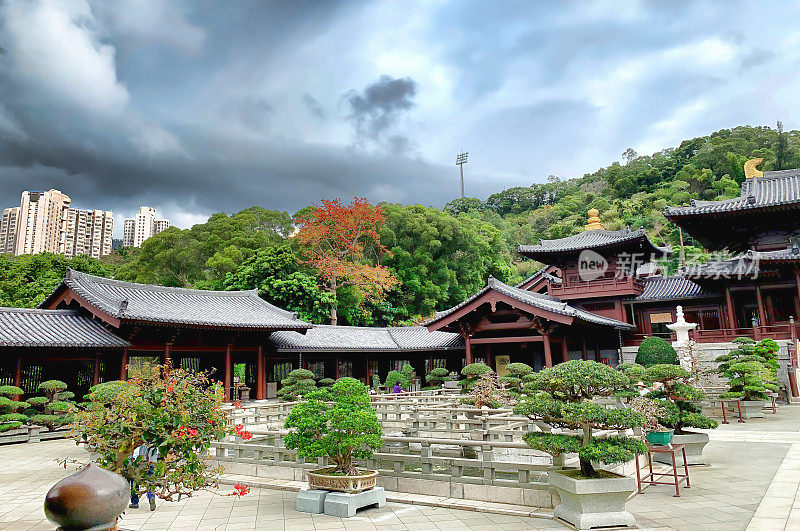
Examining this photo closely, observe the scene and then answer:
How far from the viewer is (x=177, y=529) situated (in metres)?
7.77

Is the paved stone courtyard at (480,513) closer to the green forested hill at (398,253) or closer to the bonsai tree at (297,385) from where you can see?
the bonsai tree at (297,385)

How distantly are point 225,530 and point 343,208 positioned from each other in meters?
34.5

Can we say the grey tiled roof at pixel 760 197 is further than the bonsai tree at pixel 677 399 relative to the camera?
Yes

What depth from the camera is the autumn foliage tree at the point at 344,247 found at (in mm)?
38844

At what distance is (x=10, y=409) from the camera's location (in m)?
17.3

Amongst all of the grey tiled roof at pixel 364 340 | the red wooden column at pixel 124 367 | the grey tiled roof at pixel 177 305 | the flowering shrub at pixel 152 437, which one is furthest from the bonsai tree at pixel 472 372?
the flowering shrub at pixel 152 437

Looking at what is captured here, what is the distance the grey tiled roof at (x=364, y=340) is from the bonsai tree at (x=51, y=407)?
10.0m

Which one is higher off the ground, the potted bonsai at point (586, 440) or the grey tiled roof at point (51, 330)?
the grey tiled roof at point (51, 330)

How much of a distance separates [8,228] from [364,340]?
400 feet

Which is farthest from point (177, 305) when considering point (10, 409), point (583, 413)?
point (583, 413)

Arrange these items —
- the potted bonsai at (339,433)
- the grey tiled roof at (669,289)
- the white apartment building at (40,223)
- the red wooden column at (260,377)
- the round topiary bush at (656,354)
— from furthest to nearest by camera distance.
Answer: the white apartment building at (40,223) < the grey tiled roof at (669,289) < the red wooden column at (260,377) < the round topiary bush at (656,354) < the potted bonsai at (339,433)

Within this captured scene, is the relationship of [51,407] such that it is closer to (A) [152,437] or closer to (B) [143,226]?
(A) [152,437]

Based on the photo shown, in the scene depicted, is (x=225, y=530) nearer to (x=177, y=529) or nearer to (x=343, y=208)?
(x=177, y=529)

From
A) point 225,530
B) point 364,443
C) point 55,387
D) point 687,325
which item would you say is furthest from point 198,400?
point 687,325
